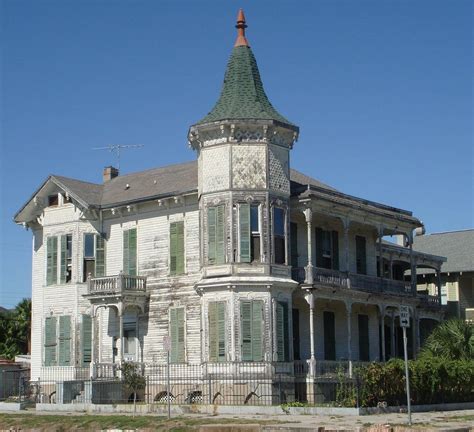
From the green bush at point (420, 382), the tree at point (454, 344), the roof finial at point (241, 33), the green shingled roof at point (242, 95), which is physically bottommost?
the green bush at point (420, 382)

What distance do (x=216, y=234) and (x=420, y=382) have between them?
9.86 m

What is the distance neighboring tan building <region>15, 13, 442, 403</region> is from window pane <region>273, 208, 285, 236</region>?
0.05 metres

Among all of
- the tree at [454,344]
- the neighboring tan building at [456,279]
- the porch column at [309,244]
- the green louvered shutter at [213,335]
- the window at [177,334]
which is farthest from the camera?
the neighboring tan building at [456,279]

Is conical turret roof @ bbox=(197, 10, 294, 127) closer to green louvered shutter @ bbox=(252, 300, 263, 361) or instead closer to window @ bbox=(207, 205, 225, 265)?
window @ bbox=(207, 205, 225, 265)

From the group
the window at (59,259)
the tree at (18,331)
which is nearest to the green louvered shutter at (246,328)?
the window at (59,259)

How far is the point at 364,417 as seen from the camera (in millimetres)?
28859

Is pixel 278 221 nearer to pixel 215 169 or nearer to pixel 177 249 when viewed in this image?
pixel 215 169

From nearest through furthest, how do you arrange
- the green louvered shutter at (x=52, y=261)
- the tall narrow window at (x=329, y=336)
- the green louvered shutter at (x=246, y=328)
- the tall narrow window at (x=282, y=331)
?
the green louvered shutter at (x=246, y=328) < the tall narrow window at (x=282, y=331) < the tall narrow window at (x=329, y=336) < the green louvered shutter at (x=52, y=261)

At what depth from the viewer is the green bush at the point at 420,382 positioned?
30.8 metres

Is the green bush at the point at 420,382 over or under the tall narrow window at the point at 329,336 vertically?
under

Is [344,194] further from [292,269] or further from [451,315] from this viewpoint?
[451,315]

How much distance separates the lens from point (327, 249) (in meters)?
41.7

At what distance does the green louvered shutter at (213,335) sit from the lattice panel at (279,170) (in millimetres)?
5406

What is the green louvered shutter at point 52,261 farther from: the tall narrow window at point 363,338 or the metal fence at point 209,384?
the tall narrow window at point 363,338
